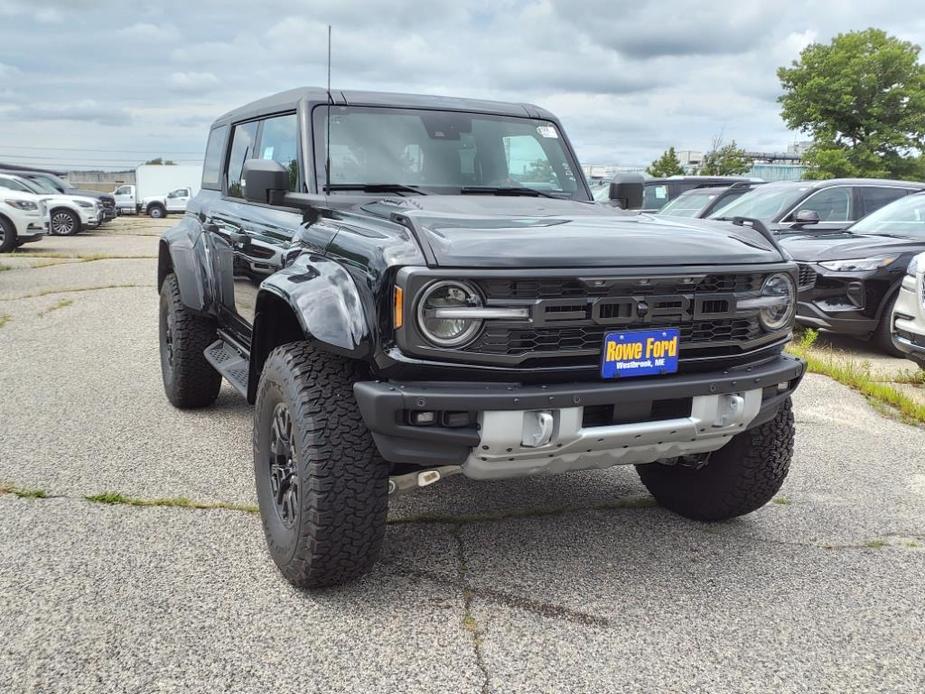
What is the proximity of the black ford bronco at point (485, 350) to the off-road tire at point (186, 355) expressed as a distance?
137cm

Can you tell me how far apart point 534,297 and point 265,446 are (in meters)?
1.27

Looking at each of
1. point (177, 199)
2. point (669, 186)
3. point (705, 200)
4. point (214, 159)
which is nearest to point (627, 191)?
point (214, 159)

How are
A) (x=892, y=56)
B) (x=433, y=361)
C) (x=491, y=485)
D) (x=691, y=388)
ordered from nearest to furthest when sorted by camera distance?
(x=433, y=361)
(x=691, y=388)
(x=491, y=485)
(x=892, y=56)

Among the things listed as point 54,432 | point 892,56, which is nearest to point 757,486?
point 54,432

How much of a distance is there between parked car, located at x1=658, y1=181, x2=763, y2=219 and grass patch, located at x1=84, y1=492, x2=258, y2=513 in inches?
310

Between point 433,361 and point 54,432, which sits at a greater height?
point 433,361

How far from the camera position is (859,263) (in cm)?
741

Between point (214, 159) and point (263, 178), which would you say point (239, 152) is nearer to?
point (214, 159)

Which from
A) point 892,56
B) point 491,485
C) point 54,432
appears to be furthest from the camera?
point 892,56

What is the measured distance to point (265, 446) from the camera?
3.26m

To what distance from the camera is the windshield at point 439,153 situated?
12.6 feet

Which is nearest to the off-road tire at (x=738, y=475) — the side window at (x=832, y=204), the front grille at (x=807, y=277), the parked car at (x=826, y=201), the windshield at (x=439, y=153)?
the windshield at (x=439, y=153)

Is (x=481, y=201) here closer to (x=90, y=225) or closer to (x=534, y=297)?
(x=534, y=297)

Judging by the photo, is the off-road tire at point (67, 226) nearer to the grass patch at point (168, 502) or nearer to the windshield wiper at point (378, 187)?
the grass patch at point (168, 502)
